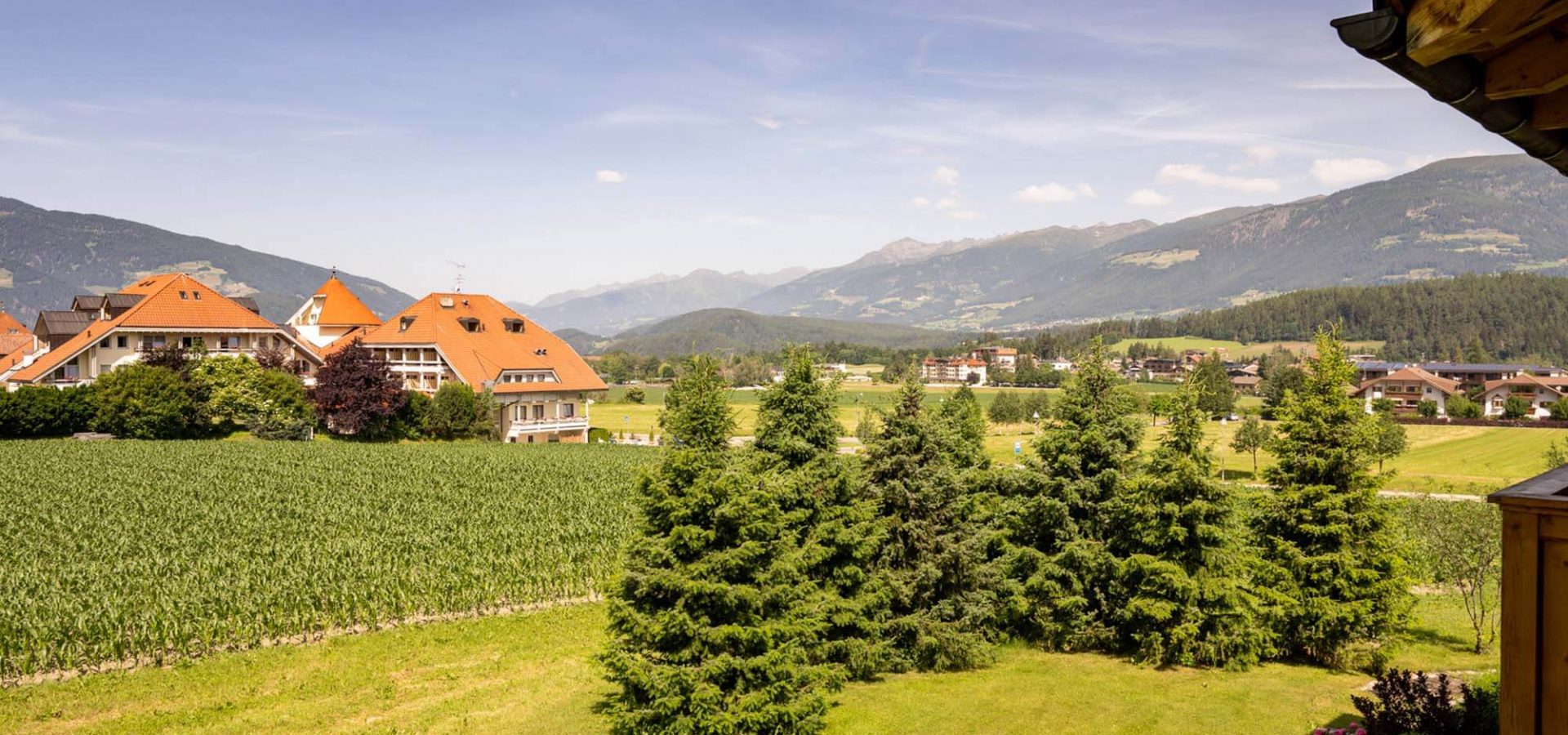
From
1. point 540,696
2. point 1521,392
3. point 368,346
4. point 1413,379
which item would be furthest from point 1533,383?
point 540,696

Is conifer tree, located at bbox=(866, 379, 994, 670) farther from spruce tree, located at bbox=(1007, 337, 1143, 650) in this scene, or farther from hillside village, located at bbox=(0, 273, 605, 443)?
hillside village, located at bbox=(0, 273, 605, 443)

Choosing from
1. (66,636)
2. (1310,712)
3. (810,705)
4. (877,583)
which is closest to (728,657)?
(810,705)

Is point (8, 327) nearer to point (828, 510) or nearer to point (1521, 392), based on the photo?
point (828, 510)

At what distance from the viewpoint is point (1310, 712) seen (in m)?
18.2

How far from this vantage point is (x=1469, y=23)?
313cm

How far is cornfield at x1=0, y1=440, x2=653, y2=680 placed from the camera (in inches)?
→ 898

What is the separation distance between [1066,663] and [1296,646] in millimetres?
5915

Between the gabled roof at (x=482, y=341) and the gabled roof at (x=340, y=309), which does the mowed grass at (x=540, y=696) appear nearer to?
the gabled roof at (x=482, y=341)

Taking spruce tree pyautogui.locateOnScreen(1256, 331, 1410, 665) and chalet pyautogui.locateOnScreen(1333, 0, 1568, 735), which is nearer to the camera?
chalet pyautogui.locateOnScreen(1333, 0, 1568, 735)

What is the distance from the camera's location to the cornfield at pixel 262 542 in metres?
22.8

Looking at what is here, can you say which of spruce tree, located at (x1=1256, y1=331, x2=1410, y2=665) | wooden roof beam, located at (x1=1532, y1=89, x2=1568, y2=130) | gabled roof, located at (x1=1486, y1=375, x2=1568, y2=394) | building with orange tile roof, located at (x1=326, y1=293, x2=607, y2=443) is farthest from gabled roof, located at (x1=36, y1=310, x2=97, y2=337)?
gabled roof, located at (x1=1486, y1=375, x2=1568, y2=394)

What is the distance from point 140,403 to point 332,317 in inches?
1118

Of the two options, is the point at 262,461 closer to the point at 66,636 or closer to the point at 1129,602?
the point at 66,636

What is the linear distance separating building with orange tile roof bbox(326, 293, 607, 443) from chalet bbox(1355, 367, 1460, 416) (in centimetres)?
11199
